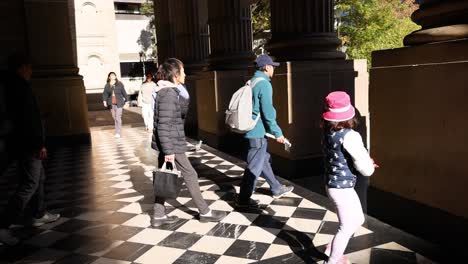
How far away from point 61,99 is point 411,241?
10314 mm

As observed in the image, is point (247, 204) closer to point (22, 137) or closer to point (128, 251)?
point (128, 251)

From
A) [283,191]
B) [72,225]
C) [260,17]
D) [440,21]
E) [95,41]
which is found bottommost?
[72,225]

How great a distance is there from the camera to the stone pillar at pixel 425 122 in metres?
3.47

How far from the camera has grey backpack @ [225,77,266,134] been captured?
487 centimetres

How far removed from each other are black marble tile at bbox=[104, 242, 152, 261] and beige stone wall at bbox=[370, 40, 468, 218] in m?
2.67

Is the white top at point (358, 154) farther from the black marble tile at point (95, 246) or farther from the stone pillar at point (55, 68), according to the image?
the stone pillar at point (55, 68)

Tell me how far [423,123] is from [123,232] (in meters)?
3.44

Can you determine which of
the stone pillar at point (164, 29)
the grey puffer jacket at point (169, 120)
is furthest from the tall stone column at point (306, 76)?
the stone pillar at point (164, 29)

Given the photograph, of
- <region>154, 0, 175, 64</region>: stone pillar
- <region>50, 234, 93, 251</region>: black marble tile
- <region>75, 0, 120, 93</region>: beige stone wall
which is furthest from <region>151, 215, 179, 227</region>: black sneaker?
<region>75, 0, 120, 93</region>: beige stone wall

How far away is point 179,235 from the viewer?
14.3 ft

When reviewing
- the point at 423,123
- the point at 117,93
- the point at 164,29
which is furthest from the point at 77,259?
the point at 164,29

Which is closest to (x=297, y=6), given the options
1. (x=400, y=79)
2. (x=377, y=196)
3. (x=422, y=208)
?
(x=400, y=79)

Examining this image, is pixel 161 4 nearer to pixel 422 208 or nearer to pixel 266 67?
pixel 266 67

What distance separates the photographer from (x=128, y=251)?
13.3 ft
